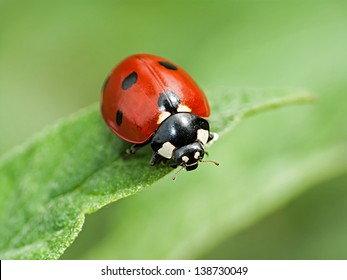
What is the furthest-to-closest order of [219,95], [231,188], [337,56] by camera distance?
1. [337,56]
2. [231,188]
3. [219,95]

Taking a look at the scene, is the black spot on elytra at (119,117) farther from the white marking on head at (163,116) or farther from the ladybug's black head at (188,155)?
the ladybug's black head at (188,155)

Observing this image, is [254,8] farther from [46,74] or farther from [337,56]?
[46,74]

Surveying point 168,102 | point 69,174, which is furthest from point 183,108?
point 69,174

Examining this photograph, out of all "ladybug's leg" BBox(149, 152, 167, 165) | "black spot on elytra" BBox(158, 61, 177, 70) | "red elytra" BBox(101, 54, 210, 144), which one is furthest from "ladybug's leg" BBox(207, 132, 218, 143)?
"black spot on elytra" BBox(158, 61, 177, 70)

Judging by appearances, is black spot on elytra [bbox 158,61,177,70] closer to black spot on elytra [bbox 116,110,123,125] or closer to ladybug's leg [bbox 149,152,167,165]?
black spot on elytra [bbox 116,110,123,125]

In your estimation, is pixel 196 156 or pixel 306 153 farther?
pixel 306 153

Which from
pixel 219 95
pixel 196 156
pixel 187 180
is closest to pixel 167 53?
A: pixel 187 180
